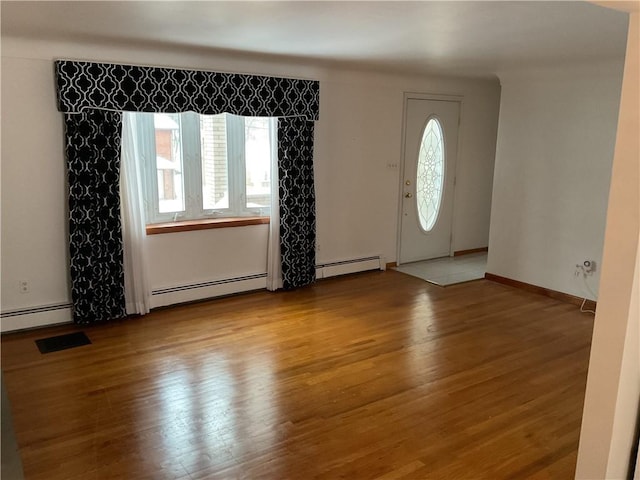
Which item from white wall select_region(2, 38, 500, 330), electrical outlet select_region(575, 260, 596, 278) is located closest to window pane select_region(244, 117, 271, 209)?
white wall select_region(2, 38, 500, 330)

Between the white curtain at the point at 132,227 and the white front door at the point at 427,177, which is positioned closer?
the white curtain at the point at 132,227

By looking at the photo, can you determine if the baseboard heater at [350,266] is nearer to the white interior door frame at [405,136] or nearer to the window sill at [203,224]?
the white interior door frame at [405,136]

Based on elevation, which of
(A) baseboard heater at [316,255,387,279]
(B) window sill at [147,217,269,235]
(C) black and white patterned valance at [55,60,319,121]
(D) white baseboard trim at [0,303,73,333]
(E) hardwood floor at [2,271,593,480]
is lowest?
(E) hardwood floor at [2,271,593,480]

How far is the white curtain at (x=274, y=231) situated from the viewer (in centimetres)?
495

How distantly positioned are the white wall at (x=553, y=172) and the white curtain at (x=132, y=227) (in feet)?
12.1

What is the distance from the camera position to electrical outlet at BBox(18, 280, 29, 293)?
13.1 ft

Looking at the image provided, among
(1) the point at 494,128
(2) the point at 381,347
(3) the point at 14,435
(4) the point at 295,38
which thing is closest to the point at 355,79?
(4) the point at 295,38

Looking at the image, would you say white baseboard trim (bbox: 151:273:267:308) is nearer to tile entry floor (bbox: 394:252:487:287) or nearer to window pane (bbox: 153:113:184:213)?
window pane (bbox: 153:113:184:213)

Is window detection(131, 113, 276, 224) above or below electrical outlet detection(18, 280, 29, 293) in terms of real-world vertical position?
above

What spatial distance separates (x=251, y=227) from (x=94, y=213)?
4.90 ft

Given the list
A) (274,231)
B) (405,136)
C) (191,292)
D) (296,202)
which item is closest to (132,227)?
(191,292)

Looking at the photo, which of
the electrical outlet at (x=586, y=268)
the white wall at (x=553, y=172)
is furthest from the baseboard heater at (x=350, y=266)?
the electrical outlet at (x=586, y=268)

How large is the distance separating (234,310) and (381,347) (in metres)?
1.48

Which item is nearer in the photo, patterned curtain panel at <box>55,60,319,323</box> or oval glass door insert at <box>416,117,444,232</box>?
patterned curtain panel at <box>55,60,319,323</box>
